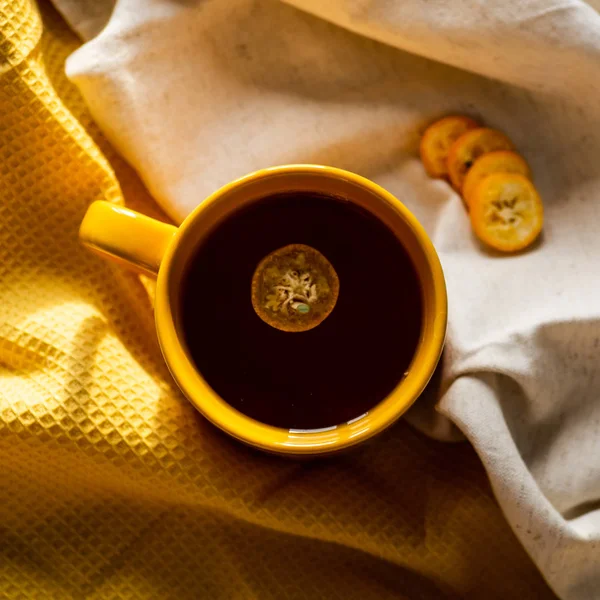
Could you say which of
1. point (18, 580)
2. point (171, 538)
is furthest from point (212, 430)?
point (18, 580)

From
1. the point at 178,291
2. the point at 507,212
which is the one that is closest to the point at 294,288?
the point at 178,291

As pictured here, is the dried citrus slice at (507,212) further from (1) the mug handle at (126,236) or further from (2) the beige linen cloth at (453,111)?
(1) the mug handle at (126,236)

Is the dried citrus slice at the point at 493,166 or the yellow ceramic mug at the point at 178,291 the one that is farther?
the dried citrus slice at the point at 493,166

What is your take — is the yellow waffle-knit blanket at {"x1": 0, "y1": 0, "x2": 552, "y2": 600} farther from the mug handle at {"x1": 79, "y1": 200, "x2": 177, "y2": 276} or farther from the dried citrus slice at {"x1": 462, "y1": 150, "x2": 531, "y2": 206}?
the dried citrus slice at {"x1": 462, "y1": 150, "x2": 531, "y2": 206}

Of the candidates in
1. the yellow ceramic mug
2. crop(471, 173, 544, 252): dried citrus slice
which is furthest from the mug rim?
crop(471, 173, 544, 252): dried citrus slice

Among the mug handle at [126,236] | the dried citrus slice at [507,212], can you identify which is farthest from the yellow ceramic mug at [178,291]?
the dried citrus slice at [507,212]

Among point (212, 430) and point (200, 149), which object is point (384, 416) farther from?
point (200, 149)
